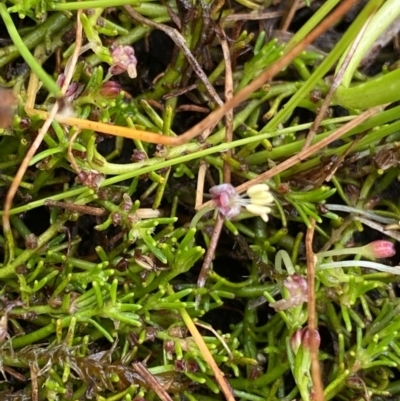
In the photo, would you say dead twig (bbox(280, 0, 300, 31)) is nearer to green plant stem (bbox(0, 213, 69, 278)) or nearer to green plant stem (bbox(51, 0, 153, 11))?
green plant stem (bbox(51, 0, 153, 11))

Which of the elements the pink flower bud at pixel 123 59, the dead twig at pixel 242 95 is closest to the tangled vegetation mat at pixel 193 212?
the pink flower bud at pixel 123 59

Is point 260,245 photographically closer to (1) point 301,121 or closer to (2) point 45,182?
(1) point 301,121

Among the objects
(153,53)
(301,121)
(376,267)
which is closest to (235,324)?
(376,267)

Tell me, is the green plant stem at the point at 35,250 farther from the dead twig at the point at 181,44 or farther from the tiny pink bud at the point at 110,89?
the dead twig at the point at 181,44

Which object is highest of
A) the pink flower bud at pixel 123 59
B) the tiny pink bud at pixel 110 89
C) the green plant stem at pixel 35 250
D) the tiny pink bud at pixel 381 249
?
the pink flower bud at pixel 123 59

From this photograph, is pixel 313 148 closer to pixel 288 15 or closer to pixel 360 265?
pixel 360 265

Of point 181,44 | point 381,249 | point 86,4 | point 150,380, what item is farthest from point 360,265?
point 86,4

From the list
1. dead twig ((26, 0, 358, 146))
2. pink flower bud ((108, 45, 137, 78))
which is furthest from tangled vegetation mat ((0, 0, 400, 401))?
dead twig ((26, 0, 358, 146))

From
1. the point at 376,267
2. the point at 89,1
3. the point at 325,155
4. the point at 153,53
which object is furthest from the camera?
the point at 153,53

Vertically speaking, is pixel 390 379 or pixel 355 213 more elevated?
pixel 355 213
